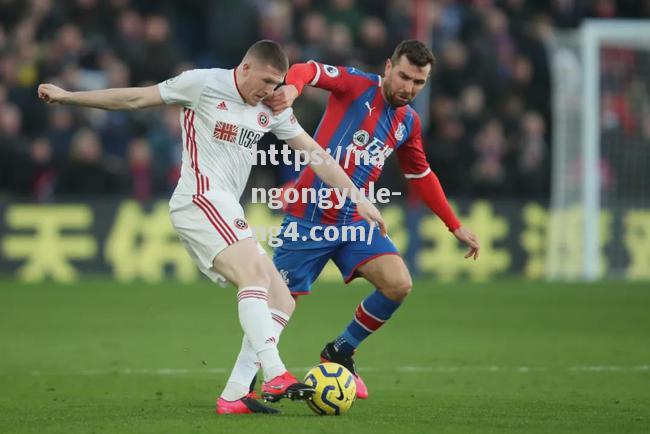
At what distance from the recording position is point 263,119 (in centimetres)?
747

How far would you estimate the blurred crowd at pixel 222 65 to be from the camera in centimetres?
1784

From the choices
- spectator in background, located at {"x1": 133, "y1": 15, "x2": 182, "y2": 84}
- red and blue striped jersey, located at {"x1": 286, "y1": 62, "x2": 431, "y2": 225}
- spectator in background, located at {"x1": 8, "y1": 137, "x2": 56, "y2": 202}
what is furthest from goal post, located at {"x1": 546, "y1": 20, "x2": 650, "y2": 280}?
red and blue striped jersey, located at {"x1": 286, "y1": 62, "x2": 431, "y2": 225}

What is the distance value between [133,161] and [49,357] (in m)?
7.56

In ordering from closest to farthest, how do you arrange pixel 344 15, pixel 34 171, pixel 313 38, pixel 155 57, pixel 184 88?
1. pixel 184 88
2. pixel 34 171
3. pixel 155 57
4. pixel 313 38
5. pixel 344 15

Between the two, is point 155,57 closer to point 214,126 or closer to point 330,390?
point 214,126

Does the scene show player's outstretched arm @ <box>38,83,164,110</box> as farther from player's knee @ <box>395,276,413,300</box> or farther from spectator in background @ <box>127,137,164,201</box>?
spectator in background @ <box>127,137,164,201</box>

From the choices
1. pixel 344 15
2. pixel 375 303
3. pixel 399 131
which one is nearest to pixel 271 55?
pixel 399 131

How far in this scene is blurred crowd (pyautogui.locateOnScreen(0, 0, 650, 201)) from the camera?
58.5 ft

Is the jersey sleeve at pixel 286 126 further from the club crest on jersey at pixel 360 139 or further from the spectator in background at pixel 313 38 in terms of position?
the spectator in background at pixel 313 38

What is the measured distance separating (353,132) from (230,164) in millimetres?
1377

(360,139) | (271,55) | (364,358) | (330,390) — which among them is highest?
(271,55)

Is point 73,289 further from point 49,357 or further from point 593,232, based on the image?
point 593,232

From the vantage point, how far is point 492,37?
21266 mm

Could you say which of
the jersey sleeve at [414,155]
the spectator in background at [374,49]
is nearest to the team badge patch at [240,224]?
the jersey sleeve at [414,155]
